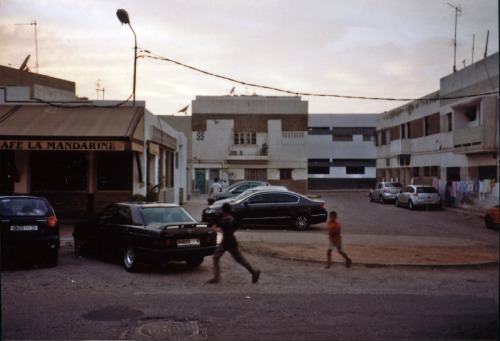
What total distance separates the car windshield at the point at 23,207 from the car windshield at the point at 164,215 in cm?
215

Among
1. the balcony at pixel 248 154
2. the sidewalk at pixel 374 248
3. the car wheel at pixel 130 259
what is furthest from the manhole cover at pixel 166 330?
the balcony at pixel 248 154

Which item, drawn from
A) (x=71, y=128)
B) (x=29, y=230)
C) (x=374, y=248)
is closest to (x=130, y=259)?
(x=29, y=230)

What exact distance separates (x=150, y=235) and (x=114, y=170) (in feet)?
32.1

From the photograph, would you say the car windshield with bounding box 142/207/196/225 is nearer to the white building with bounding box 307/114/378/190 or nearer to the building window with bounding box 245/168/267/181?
the building window with bounding box 245/168/267/181

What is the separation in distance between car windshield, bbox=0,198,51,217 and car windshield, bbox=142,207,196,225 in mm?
2148

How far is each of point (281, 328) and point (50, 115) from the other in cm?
1523

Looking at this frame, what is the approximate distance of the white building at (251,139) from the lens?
145ft

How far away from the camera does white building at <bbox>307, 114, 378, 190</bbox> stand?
196 feet

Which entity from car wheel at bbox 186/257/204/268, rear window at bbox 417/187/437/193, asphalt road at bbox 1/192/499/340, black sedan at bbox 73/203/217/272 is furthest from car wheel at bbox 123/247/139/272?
rear window at bbox 417/187/437/193

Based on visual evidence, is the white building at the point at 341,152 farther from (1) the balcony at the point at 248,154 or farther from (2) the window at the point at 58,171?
(2) the window at the point at 58,171

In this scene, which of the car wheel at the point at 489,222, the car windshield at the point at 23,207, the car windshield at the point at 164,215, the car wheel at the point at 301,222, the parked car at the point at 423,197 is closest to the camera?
the car windshield at the point at 23,207

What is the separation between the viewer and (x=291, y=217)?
58.7ft

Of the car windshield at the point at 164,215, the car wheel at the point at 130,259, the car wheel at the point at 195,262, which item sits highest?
the car windshield at the point at 164,215

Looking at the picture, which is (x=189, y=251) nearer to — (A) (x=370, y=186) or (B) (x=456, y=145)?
(B) (x=456, y=145)
